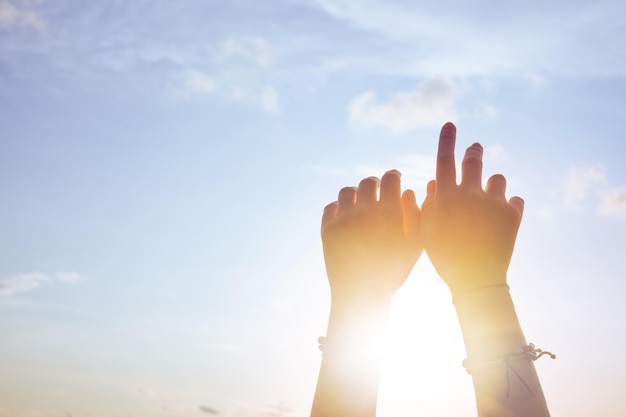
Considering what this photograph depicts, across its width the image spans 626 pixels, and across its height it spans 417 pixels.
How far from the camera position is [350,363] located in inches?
214

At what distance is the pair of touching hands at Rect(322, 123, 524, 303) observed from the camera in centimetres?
578

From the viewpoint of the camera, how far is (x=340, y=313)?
587 centimetres

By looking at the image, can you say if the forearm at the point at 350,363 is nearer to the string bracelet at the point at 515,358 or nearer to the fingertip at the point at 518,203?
the string bracelet at the point at 515,358

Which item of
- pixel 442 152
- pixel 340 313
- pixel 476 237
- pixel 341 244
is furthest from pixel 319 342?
pixel 442 152

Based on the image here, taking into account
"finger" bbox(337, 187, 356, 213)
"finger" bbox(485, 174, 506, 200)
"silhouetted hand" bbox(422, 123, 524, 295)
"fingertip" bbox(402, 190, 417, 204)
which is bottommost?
"silhouetted hand" bbox(422, 123, 524, 295)

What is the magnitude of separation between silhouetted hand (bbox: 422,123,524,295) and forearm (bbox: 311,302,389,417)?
2.87 feet

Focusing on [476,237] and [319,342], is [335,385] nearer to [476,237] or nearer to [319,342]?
[319,342]

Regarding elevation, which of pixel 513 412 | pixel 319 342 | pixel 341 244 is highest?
pixel 341 244

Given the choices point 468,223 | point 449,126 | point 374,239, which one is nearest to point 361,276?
point 374,239

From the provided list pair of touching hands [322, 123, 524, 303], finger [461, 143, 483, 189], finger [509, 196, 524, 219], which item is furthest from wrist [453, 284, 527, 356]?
finger [461, 143, 483, 189]

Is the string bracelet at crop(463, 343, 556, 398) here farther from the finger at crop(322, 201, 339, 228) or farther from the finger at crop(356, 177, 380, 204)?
the finger at crop(322, 201, 339, 228)

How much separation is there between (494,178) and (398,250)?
48.7 inches

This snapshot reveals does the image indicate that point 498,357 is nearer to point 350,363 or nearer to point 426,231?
point 350,363

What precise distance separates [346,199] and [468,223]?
1453 millimetres
